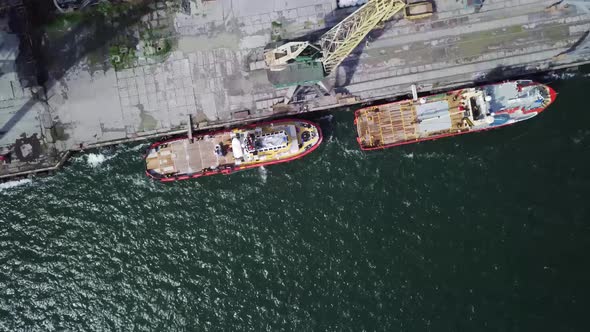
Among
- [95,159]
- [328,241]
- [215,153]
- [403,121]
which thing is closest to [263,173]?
[215,153]

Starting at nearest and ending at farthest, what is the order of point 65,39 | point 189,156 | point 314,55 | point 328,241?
1. point 314,55
2. point 328,241
3. point 189,156
4. point 65,39

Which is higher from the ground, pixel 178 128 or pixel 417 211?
pixel 178 128

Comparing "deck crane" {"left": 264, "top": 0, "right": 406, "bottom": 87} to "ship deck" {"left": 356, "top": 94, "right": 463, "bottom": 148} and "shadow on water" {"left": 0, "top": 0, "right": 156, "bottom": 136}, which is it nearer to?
"ship deck" {"left": 356, "top": 94, "right": 463, "bottom": 148}

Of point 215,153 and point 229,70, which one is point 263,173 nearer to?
point 215,153

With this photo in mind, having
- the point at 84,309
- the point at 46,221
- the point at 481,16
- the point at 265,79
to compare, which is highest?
the point at 481,16

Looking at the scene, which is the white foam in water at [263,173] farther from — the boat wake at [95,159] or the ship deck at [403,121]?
the boat wake at [95,159]

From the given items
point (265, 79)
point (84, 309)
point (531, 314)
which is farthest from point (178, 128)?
point (531, 314)

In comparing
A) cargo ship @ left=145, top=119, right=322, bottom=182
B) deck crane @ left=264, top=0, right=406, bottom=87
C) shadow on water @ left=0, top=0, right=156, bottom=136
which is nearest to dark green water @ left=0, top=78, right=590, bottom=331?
cargo ship @ left=145, top=119, right=322, bottom=182

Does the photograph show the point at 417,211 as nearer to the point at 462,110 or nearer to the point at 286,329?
the point at 462,110
